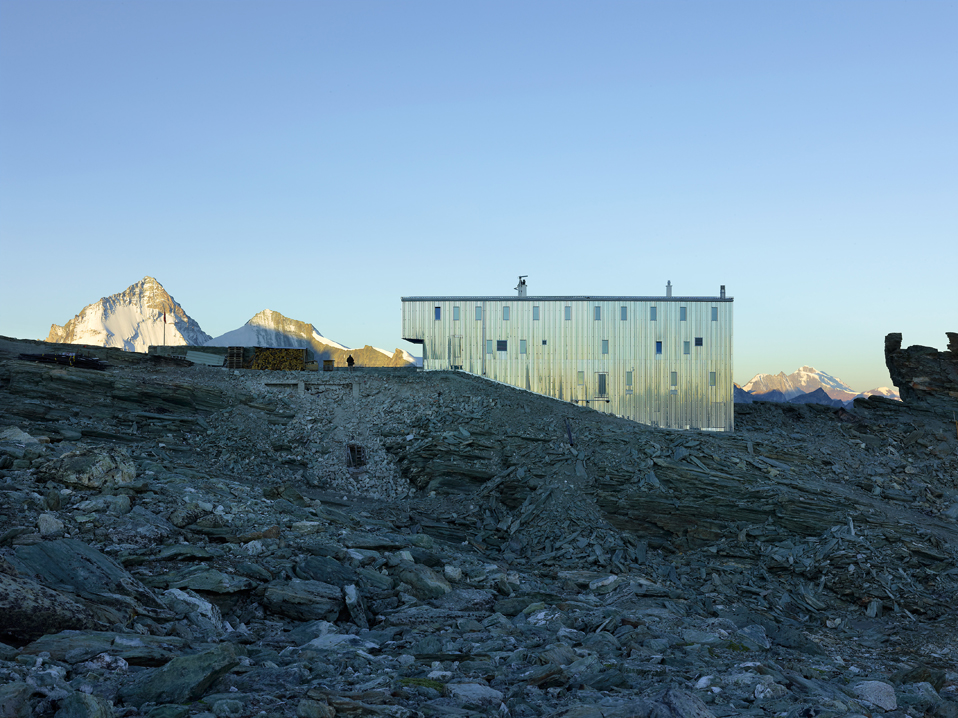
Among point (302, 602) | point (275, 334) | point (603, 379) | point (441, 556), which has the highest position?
point (275, 334)

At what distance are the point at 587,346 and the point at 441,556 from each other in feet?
88.7

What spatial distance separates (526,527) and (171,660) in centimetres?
1637

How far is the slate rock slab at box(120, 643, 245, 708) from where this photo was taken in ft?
22.4

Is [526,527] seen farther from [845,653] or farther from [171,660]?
[171,660]

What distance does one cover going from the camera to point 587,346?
4100 centimetres

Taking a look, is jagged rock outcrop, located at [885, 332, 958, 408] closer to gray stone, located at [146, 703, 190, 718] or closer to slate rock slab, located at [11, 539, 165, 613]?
slate rock slab, located at [11, 539, 165, 613]

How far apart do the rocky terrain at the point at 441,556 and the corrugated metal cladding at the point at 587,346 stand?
5551 mm

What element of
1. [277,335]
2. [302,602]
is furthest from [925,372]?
[277,335]

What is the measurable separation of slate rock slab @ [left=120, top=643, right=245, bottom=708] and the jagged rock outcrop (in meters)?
48.1

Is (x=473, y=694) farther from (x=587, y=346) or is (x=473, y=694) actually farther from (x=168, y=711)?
(x=587, y=346)

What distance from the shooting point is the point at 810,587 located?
1938 cm

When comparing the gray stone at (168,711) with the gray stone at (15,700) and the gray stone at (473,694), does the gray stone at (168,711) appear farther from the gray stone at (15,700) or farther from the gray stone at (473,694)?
the gray stone at (473,694)

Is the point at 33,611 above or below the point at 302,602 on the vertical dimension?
above

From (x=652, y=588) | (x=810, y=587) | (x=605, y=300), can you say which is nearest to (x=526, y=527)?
(x=652, y=588)
